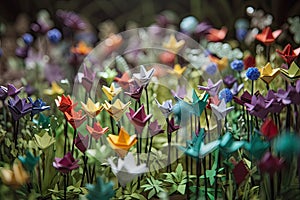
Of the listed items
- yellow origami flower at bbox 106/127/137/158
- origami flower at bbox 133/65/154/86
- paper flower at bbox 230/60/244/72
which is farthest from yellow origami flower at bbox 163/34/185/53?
yellow origami flower at bbox 106/127/137/158

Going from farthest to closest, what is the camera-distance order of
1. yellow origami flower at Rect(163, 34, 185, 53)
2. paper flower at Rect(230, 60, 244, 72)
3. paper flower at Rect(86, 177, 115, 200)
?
yellow origami flower at Rect(163, 34, 185, 53) < paper flower at Rect(230, 60, 244, 72) < paper flower at Rect(86, 177, 115, 200)

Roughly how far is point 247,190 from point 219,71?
14.8 inches

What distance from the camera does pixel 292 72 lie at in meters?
0.84

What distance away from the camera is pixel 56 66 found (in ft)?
4.46

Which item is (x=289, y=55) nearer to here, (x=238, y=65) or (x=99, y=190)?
(x=238, y=65)

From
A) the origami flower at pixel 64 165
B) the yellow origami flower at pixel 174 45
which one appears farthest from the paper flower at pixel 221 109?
the yellow origami flower at pixel 174 45

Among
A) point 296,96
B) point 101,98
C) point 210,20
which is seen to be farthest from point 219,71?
point 210,20

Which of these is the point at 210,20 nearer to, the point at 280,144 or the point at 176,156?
the point at 176,156

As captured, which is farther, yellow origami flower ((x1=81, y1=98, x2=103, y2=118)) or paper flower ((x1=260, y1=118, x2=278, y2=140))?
yellow origami flower ((x1=81, y1=98, x2=103, y2=118))

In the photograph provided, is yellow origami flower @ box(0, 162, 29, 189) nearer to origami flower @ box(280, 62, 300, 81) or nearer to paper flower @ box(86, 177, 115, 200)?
paper flower @ box(86, 177, 115, 200)

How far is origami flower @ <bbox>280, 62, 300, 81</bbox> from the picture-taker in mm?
839

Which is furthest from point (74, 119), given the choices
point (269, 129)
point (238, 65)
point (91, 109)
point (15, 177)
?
point (238, 65)

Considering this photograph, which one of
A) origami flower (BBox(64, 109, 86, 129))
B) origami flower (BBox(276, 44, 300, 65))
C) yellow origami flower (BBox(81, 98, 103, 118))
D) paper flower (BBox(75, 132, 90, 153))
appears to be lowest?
paper flower (BBox(75, 132, 90, 153))

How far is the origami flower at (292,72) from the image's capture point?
0.84 metres
